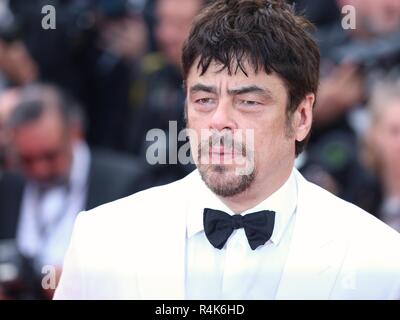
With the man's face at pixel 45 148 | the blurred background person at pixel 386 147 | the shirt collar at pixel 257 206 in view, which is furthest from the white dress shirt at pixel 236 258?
the man's face at pixel 45 148

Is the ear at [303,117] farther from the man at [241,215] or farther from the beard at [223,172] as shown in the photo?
the beard at [223,172]

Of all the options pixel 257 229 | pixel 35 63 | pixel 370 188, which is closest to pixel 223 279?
pixel 257 229

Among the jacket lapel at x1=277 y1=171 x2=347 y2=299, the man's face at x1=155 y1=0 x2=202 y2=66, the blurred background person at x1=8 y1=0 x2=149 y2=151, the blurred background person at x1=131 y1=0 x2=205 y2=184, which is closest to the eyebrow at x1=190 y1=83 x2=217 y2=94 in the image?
the jacket lapel at x1=277 y1=171 x2=347 y2=299

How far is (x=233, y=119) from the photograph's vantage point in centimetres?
255

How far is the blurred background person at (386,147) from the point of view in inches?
153

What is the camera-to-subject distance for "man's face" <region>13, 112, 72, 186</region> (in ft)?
14.1

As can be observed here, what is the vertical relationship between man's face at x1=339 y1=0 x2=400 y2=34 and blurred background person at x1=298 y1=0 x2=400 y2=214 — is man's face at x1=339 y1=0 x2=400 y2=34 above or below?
above

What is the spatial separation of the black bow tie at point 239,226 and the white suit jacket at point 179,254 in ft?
0.28

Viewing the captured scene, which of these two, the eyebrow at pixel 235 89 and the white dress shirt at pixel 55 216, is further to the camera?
the white dress shirt at pixel 55 216

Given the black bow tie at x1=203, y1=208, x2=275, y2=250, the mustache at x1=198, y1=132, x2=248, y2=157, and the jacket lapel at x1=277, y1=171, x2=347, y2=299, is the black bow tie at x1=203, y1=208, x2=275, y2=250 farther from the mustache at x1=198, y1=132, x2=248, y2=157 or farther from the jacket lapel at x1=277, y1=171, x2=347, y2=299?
the mustache at x1=198, y1=132, x2=248, y2=157

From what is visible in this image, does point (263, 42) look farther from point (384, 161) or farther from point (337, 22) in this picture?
point (337, 22)

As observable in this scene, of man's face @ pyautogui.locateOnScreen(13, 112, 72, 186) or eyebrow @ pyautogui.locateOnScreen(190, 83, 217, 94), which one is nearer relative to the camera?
eyebrow @ pyautogui.locateOnScreen(190, 83, 217, 94)

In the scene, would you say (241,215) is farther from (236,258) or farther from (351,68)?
(351,68)

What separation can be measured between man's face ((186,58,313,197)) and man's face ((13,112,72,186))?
1748mm
